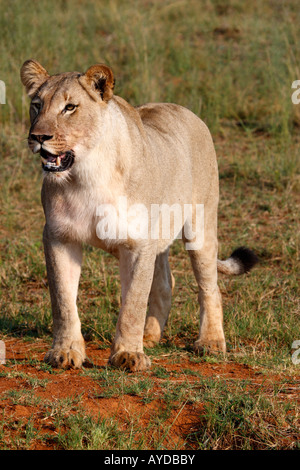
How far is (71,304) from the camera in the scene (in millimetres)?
3816

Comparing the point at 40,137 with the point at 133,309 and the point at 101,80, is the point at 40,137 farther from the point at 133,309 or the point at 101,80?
the point at 133,309

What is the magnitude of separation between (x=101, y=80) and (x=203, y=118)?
4.51 m

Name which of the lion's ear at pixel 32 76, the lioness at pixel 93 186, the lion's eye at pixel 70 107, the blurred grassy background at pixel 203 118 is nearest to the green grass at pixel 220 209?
the blurred grassy background at pixel 203 118

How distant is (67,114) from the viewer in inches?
139

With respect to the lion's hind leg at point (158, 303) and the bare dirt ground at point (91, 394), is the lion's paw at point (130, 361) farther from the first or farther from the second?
the lion's hind leg at point (158, 303)

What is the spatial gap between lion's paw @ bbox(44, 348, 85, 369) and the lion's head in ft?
2.92

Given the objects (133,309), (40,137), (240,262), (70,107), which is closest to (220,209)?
(240,262)

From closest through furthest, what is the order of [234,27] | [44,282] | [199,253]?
[199,253] → [44,282] → [234,27]

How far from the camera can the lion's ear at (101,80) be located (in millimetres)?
3639

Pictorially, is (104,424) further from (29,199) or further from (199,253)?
(29,199)

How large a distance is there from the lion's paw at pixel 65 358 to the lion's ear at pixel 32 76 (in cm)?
124

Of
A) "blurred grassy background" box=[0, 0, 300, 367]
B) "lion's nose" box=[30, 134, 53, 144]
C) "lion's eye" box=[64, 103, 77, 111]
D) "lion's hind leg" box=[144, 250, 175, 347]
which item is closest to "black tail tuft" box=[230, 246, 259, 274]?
"blurred grassy background" box=[0, 0, 300, 367]

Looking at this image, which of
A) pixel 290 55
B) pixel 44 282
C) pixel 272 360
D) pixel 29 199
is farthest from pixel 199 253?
pixel 290 55
